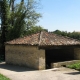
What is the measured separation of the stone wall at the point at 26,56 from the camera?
19.5 m

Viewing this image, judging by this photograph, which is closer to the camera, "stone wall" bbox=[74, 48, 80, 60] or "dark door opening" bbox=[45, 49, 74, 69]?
"stone wall" bbox=[74, 48, 80, 60]

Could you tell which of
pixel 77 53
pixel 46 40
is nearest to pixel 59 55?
pixel 77 53

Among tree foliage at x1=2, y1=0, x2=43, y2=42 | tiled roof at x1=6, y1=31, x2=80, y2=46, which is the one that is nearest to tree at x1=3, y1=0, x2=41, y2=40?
tree foliage at x1=2, y1=0, x2=43, y2=42

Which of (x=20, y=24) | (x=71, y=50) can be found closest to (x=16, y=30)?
(x=20, y=24)

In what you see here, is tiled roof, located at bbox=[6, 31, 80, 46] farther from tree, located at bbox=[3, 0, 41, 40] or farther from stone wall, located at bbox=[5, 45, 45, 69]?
tree, located at bbox=[3, 0, 41, 40]

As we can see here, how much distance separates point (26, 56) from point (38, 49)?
2081mm

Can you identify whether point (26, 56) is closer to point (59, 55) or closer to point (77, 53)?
point (77, 53)

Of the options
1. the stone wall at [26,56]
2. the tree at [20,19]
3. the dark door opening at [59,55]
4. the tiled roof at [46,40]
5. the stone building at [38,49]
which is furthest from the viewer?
the tree at [20,19]

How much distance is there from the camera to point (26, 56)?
21000mm

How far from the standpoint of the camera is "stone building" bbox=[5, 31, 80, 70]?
64.4 feet

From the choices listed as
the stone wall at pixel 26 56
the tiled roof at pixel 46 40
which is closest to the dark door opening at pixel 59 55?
the tiled roof at pixel 46 40

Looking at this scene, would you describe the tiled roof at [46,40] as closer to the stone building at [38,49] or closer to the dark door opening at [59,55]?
the stone building at [38,49]

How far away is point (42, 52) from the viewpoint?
1970 cm

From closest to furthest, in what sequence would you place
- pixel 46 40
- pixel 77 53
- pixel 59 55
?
pixel 46 40
pixel 77 53
pixel 59 55
